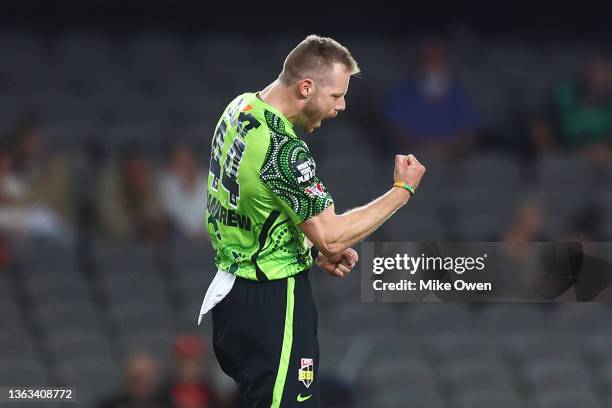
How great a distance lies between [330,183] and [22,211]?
222 cm

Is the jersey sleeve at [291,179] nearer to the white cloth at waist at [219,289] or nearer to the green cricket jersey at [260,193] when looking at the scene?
the green cricket jersey at [260,193]

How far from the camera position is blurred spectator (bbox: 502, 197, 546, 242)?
9.02m

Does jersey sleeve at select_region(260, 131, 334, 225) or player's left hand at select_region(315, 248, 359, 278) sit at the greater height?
jersey sleeve at select_region(260, 131, 334, 225)

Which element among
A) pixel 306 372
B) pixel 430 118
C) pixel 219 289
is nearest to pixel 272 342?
pixel 306 372

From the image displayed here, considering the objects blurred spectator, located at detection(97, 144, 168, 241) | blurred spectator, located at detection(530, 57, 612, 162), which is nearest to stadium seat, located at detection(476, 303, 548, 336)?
blurred spectator, located at detection(530, 57, 612, 162)

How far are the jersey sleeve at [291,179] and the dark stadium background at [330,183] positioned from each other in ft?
10.5

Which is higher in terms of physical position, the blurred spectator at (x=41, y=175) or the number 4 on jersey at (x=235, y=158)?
the blurred spectator at (x=41, y=175)

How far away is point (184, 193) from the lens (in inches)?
355

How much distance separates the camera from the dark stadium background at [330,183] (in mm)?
8320

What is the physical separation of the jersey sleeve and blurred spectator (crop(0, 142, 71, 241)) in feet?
16.6

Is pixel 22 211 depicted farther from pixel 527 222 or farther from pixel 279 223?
pixel 279 223

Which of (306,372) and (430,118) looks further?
(430,118)

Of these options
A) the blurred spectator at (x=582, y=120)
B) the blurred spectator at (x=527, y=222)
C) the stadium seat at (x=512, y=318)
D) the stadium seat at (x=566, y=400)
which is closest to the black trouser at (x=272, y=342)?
the stadium seat at (x=566, y=400)

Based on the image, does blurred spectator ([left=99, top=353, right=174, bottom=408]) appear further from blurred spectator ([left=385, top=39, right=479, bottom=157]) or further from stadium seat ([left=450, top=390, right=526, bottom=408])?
blurred spectator ([left=385, top=39, right=479, bottom=157])
